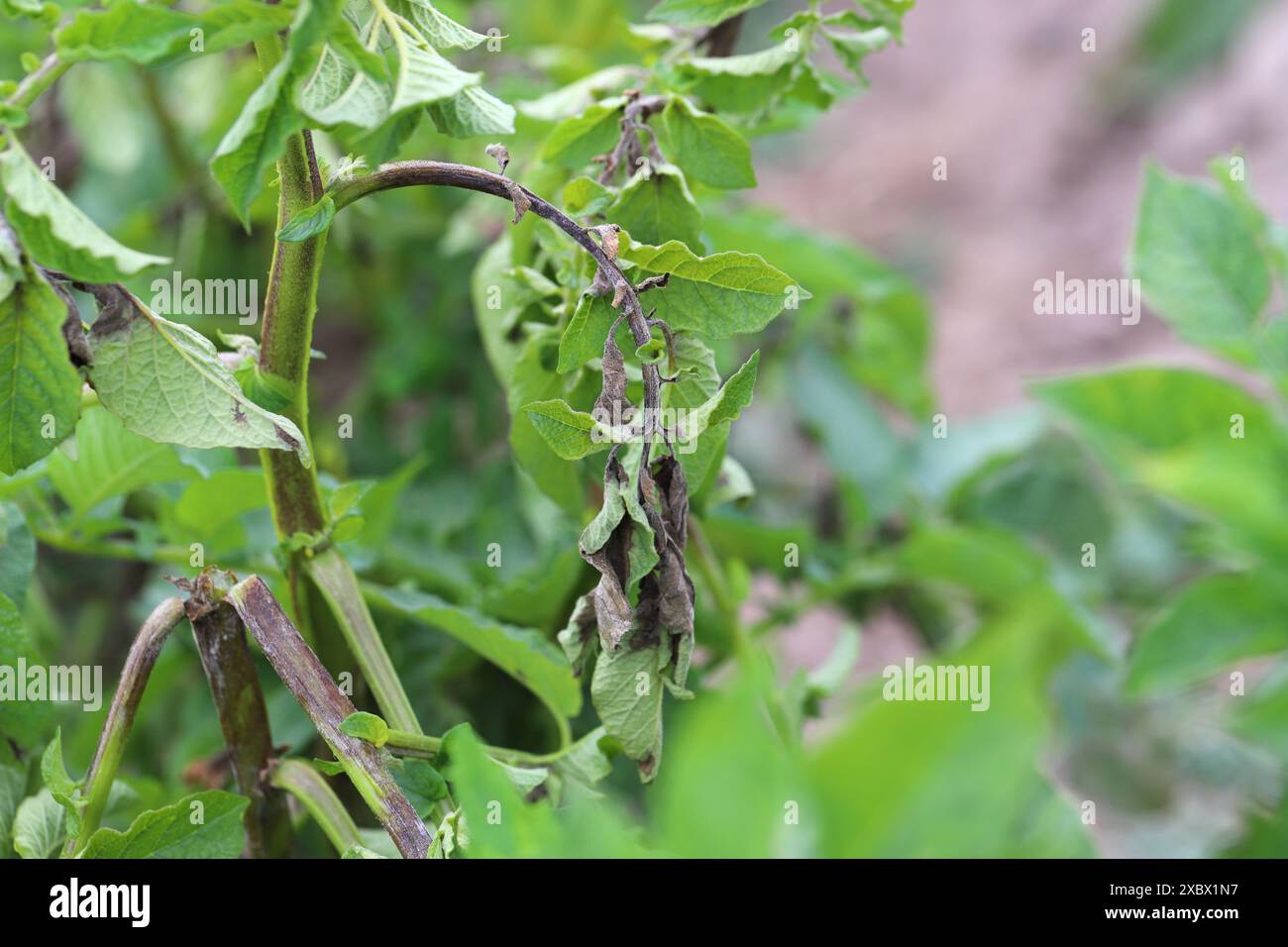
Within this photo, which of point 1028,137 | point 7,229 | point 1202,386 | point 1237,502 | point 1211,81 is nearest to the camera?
point 7,229

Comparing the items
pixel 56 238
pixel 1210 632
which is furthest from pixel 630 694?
pixel 1210 632

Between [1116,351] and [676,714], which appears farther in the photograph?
[1116,351]

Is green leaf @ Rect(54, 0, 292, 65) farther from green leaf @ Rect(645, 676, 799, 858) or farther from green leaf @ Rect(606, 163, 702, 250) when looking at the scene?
green leaf @ Rect(645, 676, 799, 858)

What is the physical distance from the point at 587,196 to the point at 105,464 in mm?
289

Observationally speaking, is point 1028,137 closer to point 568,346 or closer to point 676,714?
point 676,714

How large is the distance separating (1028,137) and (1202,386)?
6.25 ft

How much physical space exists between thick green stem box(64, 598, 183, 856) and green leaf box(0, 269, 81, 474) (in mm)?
92

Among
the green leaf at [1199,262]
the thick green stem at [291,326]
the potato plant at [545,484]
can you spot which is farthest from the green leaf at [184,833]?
the green leaf at [1199,262]

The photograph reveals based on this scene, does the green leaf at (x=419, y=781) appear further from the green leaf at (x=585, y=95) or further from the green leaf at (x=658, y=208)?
the green leaf at (x=585, y=95)

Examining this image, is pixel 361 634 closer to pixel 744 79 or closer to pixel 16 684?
pixel 16 684

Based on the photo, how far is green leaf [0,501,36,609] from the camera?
1.75 feet

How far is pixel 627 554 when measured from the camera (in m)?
0.41

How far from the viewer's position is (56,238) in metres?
0.36
